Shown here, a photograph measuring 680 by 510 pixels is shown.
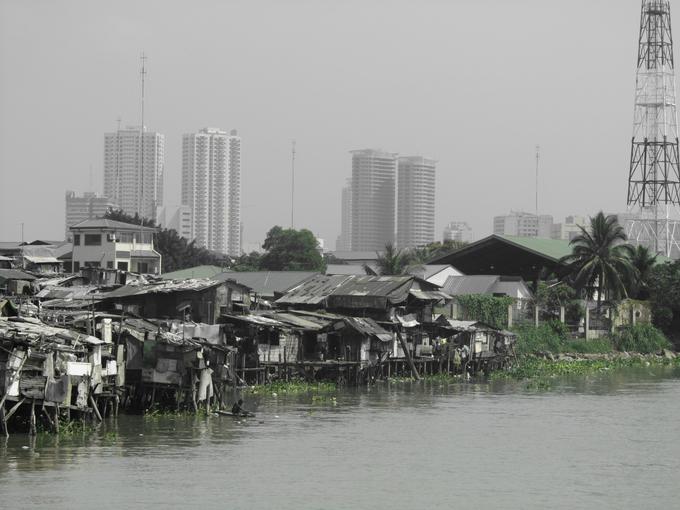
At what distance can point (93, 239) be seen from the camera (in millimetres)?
69125

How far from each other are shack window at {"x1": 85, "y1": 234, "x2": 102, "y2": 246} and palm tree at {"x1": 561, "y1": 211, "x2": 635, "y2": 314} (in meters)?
27.4

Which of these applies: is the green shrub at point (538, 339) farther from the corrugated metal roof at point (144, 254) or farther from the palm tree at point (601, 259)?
the corrugated metal roof at point (144, 254)

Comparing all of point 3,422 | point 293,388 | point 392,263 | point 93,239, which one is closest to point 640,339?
point 392,263

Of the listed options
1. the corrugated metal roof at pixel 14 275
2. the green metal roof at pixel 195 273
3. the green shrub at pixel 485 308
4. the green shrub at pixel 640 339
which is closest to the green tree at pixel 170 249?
the green metal roof at pixel 195 273

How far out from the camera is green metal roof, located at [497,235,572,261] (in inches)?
2975

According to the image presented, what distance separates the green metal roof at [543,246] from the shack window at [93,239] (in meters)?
25.9

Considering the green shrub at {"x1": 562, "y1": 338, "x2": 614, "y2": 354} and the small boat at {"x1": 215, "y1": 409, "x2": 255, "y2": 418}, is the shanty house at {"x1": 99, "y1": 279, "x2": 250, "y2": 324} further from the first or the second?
the green shrub at {"x1": 562, "y1": 338, "x2": 614, "y2": 354}

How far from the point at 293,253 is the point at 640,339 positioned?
104 feet

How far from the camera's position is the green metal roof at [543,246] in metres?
75.6

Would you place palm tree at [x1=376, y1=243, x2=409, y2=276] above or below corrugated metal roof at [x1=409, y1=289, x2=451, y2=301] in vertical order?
above

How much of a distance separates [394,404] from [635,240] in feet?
161

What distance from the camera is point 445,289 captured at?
70750mm

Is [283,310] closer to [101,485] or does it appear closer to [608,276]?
[608,276]

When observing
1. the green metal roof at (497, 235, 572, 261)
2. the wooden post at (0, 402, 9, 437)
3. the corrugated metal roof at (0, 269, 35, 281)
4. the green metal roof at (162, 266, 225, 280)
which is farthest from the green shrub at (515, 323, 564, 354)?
the wooden post at (0, 402, 9, 437)
